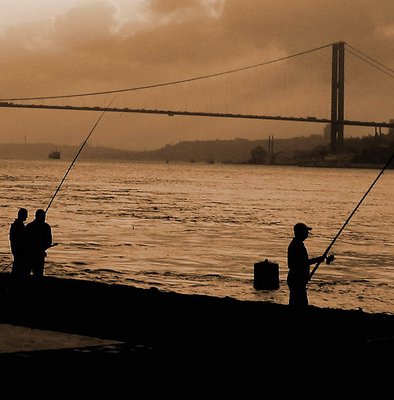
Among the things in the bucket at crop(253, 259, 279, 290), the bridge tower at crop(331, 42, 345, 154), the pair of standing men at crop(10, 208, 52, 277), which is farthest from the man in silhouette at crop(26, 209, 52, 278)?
the bridge tower at crop(331, 42, 345, 154)

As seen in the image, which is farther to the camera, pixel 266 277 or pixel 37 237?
pixel 266 277

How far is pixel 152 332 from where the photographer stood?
6.91 meters

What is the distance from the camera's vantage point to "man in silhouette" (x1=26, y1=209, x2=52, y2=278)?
8562 mm

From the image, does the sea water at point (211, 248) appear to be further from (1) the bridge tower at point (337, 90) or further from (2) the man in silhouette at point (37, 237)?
(1) the bridge tower at point (337, 90)

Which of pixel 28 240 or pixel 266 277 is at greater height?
pixel 28 240

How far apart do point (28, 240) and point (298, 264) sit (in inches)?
118

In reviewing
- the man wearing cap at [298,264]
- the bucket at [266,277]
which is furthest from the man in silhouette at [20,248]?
the bucket at [266,277]

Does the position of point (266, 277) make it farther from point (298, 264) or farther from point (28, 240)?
point (298, 264)

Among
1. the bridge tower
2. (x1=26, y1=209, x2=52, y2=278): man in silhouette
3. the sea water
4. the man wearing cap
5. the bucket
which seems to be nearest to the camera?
the man wearing cap

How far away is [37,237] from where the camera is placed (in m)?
8.62

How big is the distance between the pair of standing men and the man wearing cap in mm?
2691

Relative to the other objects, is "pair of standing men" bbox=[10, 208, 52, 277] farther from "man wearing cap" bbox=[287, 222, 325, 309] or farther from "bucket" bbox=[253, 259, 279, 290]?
"bucket" bbox=[253, 259, 279, 290]

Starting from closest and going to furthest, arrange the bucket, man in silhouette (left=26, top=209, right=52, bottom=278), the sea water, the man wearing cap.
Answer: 1. the man wearing cap
2. man in silhouette (left=26, top=209, right=52, bottom=278)
3. the bucket
4. the sea water

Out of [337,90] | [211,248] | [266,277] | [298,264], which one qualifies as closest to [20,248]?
[298,264]
